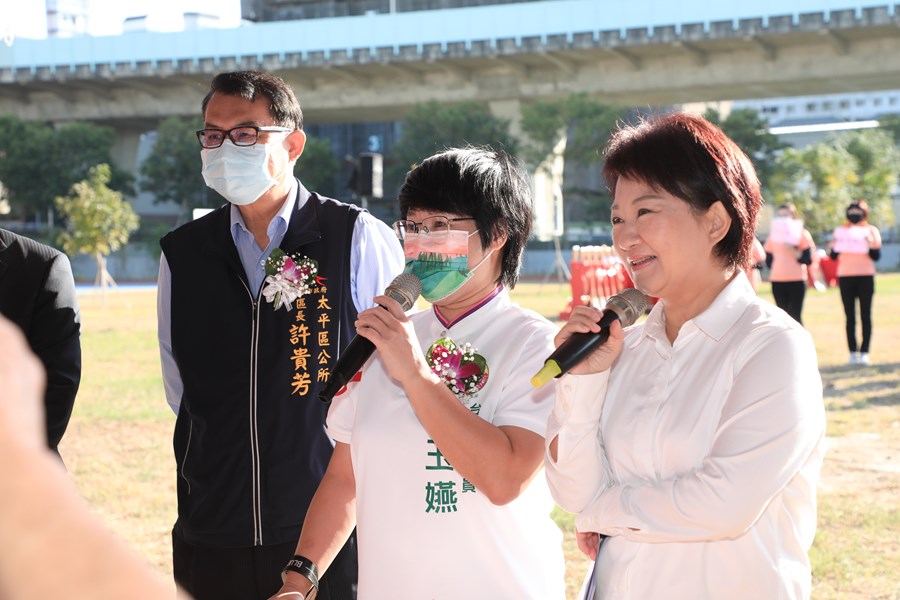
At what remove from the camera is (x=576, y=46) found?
4034 centimetres

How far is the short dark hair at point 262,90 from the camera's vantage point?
131 inches

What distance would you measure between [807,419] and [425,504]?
2.57 feet

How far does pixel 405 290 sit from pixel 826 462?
6108 millimetres

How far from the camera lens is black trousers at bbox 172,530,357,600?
301cm

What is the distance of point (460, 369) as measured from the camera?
91.5 inches

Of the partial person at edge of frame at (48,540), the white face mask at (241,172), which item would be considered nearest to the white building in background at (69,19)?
the white face mask at (241,172)

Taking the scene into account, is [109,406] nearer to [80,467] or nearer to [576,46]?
[80,467]

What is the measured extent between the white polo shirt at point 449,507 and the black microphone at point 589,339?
364 millimetres

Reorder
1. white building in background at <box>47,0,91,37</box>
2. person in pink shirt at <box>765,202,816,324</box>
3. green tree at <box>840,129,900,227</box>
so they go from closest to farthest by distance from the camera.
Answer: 1. person in pink shirt at <box>765,202,816,324</box>
2. green tree at <box>840,129,900,227</box>
3. white building in background at <box>47,0,91,37</box>

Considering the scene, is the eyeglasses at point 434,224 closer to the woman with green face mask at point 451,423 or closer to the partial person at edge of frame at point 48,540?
the woman with green face mask at point 451,423

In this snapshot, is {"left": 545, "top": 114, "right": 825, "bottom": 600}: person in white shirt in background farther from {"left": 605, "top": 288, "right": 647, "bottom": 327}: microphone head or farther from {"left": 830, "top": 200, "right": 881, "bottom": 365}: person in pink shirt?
{"left": 830, "top": 200, "right": 881, "bottom": 365}: person in pink shirt

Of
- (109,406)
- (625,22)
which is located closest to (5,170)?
(625,22)

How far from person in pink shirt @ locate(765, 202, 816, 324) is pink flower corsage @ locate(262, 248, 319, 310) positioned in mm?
9312

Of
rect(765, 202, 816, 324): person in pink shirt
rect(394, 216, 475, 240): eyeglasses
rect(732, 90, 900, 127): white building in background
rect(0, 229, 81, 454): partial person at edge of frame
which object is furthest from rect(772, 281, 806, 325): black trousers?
rect(732, 90, 900, 127): white building in background
